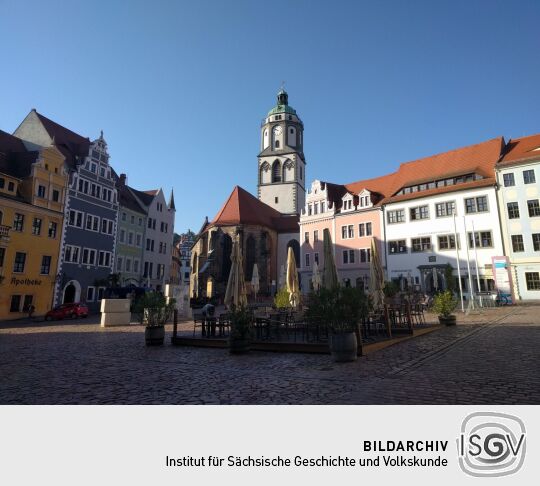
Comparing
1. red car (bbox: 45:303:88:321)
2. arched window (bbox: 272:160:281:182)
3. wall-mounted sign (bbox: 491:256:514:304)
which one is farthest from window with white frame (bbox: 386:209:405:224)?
red car (bbox: 45:303:88:321)

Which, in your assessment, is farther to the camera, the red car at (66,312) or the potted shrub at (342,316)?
the red car at (66,312)

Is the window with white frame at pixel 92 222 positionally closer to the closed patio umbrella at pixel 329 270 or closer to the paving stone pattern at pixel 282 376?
→ the paving stone pattern at pixel 282 376

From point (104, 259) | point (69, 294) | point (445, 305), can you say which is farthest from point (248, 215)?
point (445, 305)

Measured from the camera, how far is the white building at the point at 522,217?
28703 millimetres

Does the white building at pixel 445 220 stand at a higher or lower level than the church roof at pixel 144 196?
lower

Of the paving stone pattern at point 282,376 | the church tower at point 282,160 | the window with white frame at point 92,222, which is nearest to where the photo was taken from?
the paving stone pattern at point 282,376

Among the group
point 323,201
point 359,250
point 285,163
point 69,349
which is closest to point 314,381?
point 69,349

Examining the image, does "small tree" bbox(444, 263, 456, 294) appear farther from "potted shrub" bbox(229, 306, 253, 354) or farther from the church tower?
the church tower

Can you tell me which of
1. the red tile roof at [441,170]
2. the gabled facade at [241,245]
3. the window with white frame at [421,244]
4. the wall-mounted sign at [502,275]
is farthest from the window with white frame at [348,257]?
the wall-mounted sign at [502,275]

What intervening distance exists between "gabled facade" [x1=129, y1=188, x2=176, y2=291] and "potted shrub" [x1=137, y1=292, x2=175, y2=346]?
3092 cm

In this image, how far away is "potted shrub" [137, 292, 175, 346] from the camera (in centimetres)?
1231

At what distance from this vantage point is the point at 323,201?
4300 centimetres

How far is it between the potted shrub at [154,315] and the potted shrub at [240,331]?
10.1 feet
